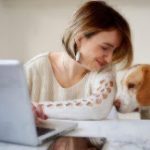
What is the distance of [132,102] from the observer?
67.1 inches

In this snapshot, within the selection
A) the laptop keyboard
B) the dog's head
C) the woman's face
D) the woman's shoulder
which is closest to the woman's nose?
the woman's face

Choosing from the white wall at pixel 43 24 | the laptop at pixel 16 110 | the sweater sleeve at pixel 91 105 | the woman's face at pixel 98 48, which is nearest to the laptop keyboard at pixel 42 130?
the laptop at pixel 16 110

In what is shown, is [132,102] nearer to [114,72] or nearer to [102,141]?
[114,72]

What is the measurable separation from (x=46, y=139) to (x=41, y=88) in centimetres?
75

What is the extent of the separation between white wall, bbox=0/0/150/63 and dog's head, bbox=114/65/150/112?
63 mm

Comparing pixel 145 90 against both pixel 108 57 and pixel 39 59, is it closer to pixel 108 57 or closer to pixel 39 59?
pixel 108 57

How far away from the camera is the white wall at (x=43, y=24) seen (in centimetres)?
171

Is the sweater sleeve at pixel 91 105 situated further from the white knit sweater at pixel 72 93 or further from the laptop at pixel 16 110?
the laptop at pixel 16 110

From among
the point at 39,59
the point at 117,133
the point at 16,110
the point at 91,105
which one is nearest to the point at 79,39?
the point at 39,59

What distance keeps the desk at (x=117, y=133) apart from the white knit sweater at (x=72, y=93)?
0.17 metres

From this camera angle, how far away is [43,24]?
1859 mm

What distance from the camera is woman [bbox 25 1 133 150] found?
1.59 metres

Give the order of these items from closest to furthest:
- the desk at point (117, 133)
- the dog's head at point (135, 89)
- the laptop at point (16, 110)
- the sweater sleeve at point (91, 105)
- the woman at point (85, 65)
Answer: the laptop at point (16, 110)
the desk at point (117, 133)
the sweater sleeve at point (91, 105)
the woman at point (85, 65)
the dog's head at point (135, 89)

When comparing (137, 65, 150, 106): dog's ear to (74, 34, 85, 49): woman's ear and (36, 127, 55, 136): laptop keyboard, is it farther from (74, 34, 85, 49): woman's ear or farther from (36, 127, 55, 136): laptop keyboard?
(36, 127, 55, 136): laptop keyboard
